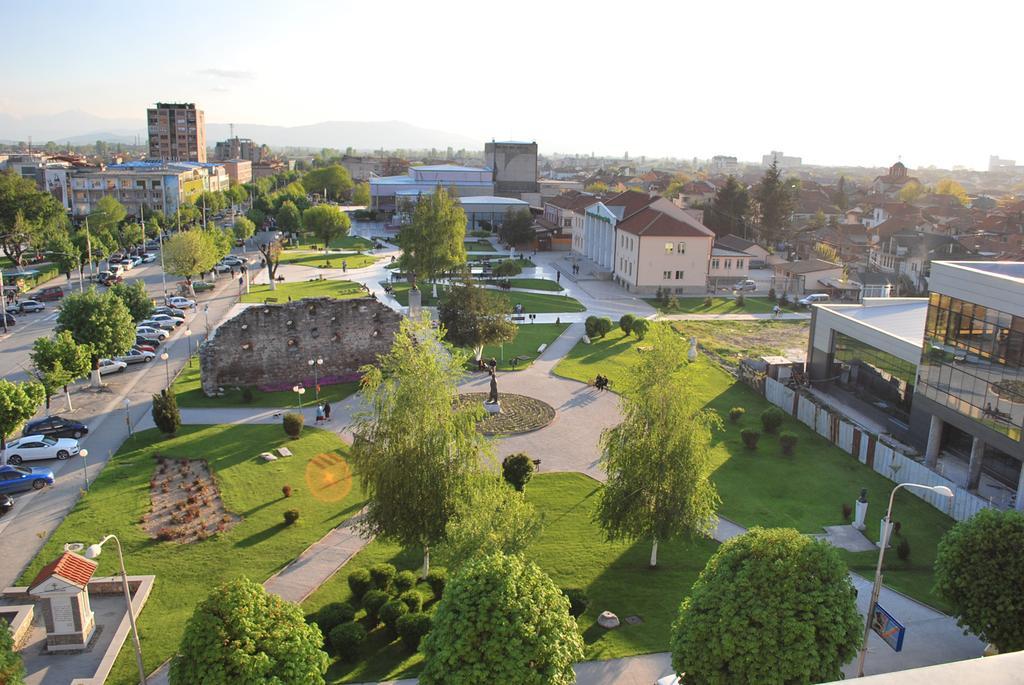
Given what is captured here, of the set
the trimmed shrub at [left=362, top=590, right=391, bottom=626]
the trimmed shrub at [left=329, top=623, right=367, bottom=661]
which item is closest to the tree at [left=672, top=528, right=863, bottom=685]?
the trimmed shrub at [left=329, top=623, right=367, bottom=661]

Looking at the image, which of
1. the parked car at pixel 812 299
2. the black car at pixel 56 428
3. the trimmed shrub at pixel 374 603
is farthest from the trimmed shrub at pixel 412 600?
the parked car at pixel 812 299

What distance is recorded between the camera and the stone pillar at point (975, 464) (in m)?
27.5

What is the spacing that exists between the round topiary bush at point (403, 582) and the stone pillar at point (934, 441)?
70.2 feet

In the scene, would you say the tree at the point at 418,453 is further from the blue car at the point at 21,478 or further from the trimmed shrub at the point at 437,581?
the blue car at the point at 21,478

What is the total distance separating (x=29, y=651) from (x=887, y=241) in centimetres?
8689

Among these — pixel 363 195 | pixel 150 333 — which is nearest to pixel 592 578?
pixel 150 333

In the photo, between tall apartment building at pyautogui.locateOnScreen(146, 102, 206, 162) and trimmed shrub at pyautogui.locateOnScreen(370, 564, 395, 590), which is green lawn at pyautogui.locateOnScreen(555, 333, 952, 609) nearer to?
Answer: trimmed shrub at pyautogui.locateOnScreen(370, 564, 395, 590)

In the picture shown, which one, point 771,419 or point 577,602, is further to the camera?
point 771,419

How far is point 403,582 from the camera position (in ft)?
69.1

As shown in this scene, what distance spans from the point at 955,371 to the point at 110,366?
41.5 metres

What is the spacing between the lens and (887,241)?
275ft

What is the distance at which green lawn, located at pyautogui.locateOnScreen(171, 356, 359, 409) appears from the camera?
37.1 m

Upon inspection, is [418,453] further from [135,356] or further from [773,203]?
[773,203]

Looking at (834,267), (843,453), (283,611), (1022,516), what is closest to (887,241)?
(834,267)
